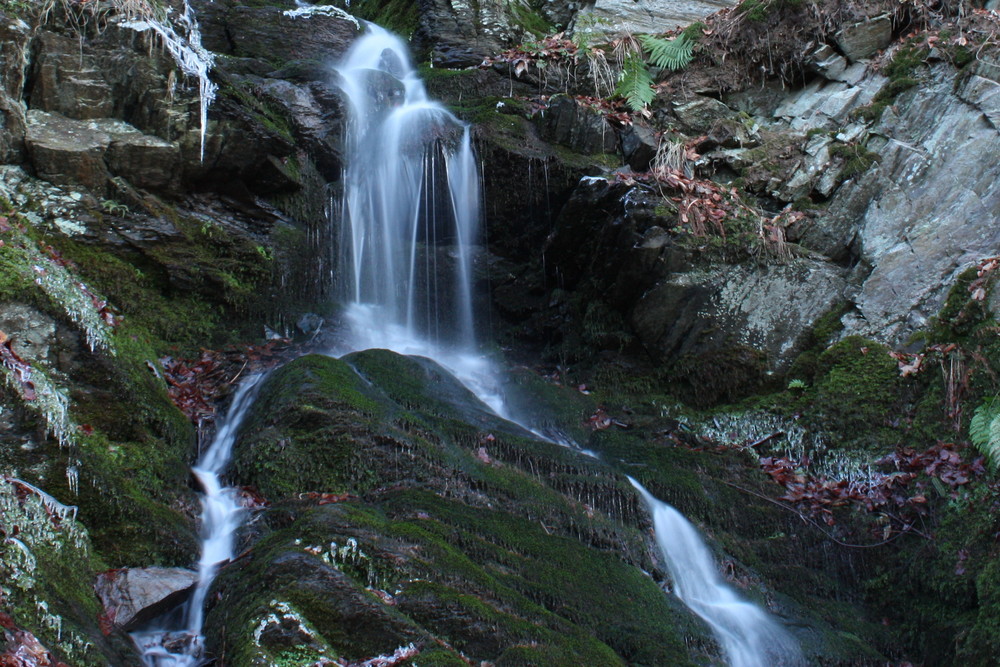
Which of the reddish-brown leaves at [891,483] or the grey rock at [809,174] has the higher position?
the grey rock at [809,174]

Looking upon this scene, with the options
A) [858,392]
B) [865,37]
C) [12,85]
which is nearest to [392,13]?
[12,85]

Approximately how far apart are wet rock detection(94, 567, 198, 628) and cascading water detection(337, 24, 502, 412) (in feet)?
15.9

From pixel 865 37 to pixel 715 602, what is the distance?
7.74 meters

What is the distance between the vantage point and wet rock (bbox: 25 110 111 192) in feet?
24.8

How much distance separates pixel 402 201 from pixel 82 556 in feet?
20.5

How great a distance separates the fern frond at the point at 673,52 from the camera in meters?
10.9

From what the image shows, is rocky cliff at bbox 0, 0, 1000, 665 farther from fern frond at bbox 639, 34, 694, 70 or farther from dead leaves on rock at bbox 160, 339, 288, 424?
fern frond at bbox 639, 34, 694, 70

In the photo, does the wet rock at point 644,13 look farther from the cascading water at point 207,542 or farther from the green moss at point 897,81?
the cascading water at point 207,542

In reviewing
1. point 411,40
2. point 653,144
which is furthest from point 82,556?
point 411,40

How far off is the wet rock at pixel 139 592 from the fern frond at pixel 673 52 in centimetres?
914

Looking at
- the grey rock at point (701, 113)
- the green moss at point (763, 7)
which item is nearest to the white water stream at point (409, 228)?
the grey rock at point (701, 113)

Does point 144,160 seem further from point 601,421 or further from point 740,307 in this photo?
point 740,307

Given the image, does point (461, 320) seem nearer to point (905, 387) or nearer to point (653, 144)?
point (653, 144)

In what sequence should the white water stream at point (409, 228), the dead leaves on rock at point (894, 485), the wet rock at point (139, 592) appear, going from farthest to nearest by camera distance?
1. the white water stream at point (409, 228)
2. the dead leaves on rock at point (894, 485)
3. the wet rock at point (139, 592)
